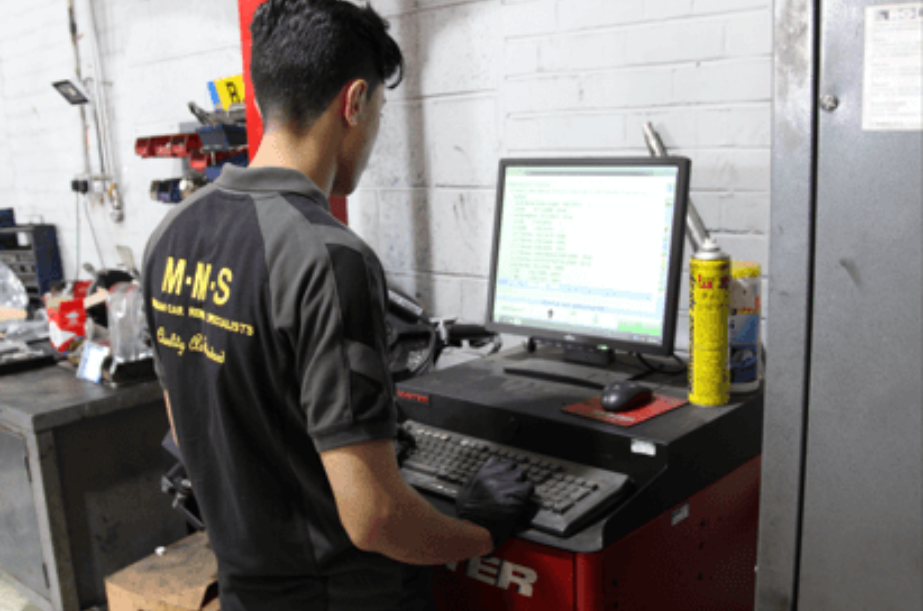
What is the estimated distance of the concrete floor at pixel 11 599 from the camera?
7.60 ft

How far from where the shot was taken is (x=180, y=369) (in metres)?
1.10

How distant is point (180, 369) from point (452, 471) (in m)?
0.46

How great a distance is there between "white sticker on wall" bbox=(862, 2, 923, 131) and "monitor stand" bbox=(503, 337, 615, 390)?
728 mm

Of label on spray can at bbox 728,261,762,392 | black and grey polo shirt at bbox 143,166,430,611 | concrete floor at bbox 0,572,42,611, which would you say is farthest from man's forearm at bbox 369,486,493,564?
concrete floor at bbox 0,572,42,611

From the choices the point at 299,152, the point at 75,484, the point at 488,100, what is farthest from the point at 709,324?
the point at 75,484

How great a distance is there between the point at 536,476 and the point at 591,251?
1.52 ft

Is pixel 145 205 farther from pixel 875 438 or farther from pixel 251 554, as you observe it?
pixel 875 438

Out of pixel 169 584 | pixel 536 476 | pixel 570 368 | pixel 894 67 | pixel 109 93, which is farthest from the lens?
pixel 109 93

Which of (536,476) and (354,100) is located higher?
(354,100)

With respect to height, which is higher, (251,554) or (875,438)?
(875,438)

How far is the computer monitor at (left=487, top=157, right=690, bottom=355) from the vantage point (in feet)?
4.57

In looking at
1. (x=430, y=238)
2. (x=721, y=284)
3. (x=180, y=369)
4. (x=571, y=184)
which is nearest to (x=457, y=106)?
(x=430, y=238)

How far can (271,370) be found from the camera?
0.99 metres

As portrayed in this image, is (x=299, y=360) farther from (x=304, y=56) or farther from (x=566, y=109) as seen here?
(x=566, y=109)
